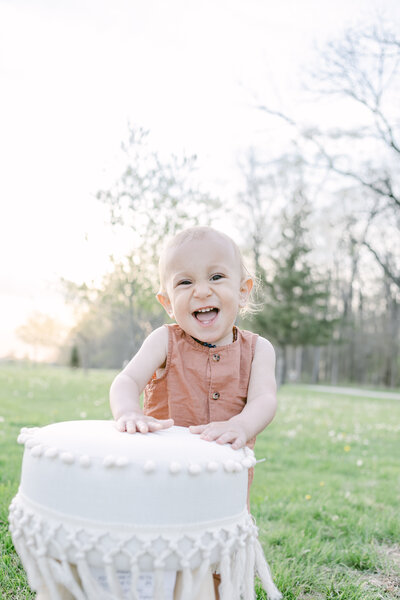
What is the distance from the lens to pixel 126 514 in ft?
5.19

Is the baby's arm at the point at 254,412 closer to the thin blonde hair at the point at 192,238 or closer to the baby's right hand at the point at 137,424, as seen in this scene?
the baby's right hand at the point at 137,424

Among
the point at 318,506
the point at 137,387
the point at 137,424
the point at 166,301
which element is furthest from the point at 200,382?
the point at 318,506

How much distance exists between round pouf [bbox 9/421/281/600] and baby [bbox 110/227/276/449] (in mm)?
475

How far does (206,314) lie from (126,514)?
991 millimetres

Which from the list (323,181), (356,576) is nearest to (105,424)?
(356,576)

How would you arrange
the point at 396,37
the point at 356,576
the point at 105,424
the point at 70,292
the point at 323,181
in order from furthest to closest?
the point at 323,181, the point at 396,37, the point at 70,292, the point at 356,576, the point at 105,424

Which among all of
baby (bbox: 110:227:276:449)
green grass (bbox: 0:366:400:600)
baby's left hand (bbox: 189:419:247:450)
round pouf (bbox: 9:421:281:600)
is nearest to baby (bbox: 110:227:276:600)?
baby (bbox: 110:227:276:449)

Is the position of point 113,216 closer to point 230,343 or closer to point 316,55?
point 230,343

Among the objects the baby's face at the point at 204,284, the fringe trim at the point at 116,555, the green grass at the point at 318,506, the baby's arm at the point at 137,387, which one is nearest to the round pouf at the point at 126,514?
the fringe trim at the point at 116,555

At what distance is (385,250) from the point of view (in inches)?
1091

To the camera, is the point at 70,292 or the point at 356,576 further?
the point at 70,292

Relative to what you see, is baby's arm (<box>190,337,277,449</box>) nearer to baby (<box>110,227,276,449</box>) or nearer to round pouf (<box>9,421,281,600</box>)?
baby (<box>110,227,276,449</box>)

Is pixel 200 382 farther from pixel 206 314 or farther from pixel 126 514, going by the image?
pixel 126 514

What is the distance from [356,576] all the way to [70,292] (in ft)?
20.9
